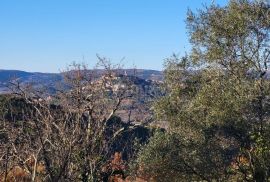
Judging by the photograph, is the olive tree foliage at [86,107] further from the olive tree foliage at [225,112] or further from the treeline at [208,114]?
the olive tree foliage at [225,112]

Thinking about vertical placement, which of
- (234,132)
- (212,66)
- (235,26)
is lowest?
(234,132)

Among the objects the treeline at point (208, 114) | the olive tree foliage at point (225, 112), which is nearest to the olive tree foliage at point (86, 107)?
the treeline at point (208, 114)

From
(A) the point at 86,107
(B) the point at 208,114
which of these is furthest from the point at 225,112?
(A) the point at 86,107

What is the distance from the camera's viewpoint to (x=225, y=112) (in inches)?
1051

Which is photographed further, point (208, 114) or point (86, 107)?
point (86, 107)

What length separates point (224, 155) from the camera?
28.8 metres

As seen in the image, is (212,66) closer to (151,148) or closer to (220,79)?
(220,79)

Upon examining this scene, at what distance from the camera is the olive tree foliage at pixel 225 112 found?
27062 millimetres

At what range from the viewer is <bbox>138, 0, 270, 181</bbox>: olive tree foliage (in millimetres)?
27062

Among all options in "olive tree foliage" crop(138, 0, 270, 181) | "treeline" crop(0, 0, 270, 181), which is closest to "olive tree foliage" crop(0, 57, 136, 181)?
"treeline" crop(0, 0, 270, 181)

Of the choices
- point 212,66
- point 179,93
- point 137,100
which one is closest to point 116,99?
point 137,100

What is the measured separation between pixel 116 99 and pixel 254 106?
45.0ft

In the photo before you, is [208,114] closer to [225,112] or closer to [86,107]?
[225,112]

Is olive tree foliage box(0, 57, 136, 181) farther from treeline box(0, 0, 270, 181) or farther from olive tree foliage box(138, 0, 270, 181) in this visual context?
olive tree foliage box(138, 0, 270, 181)
